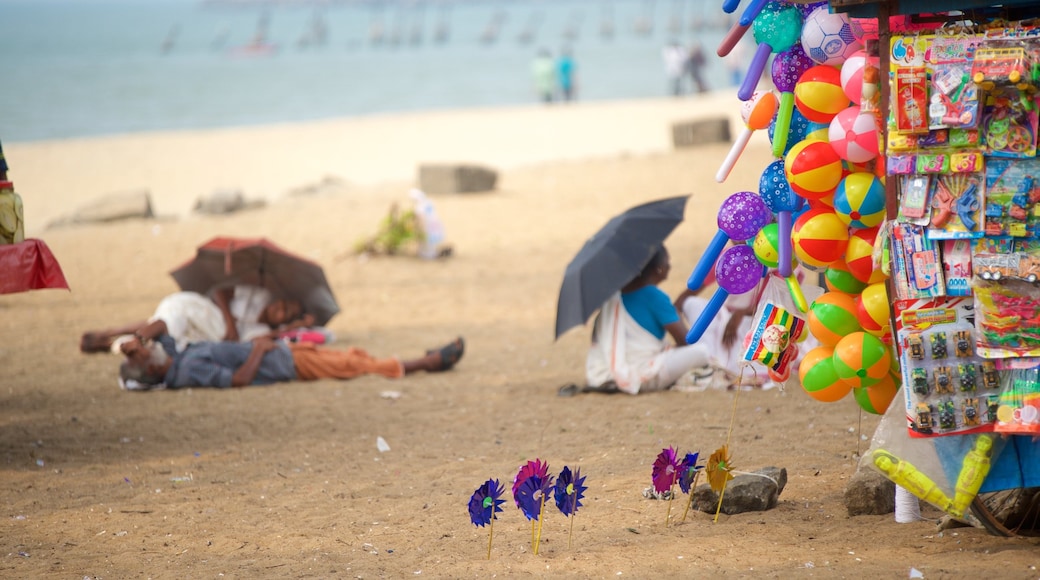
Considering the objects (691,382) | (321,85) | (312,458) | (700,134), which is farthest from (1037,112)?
(321,85)

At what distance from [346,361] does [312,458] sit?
1.96 meters

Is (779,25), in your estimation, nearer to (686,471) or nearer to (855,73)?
(855,73)

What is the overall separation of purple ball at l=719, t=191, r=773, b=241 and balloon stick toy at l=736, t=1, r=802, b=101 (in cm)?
45

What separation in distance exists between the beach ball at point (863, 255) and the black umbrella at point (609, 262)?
8.00 feet

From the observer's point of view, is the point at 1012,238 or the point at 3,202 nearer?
the point at 1012,238

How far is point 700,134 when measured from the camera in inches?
716

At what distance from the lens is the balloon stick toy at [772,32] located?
178 inches

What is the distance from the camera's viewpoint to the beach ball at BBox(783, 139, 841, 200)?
4320 millimetres

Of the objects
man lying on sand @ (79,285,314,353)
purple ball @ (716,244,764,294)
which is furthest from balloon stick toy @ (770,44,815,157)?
man lying on sand @ (79,285,314,353)

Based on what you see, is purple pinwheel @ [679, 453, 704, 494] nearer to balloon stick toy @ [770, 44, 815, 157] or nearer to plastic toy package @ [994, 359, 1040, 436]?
plastic toy package @ [994, 359, 1040, 436]

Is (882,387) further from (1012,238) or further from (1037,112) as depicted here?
(1037,112)

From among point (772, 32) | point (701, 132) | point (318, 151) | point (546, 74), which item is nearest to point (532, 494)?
point (772, 32)

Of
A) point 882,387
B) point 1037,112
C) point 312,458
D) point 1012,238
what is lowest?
point 312,458

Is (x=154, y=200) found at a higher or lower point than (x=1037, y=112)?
lower
